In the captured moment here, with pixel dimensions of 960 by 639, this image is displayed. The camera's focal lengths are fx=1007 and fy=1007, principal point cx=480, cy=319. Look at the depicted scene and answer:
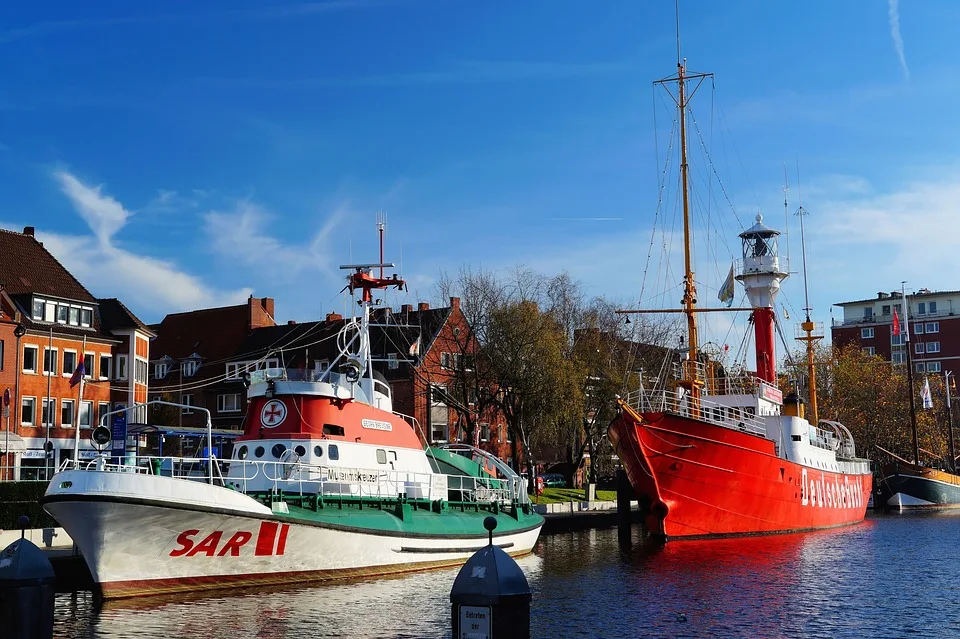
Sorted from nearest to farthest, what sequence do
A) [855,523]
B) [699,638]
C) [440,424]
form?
[699,638]
[855,523]
[440,424]

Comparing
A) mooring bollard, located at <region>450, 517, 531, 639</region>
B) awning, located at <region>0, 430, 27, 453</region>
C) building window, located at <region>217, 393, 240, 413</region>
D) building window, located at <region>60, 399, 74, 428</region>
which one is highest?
building window, located at <region>217, 393, 240, 413</region>

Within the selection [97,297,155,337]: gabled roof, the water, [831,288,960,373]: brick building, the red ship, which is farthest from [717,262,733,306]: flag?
[831,288,960,373]: brick building

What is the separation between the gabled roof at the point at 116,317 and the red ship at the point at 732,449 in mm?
33613

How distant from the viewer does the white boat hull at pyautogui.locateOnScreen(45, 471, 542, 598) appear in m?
23.6

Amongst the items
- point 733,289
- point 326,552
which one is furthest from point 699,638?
point 733,289

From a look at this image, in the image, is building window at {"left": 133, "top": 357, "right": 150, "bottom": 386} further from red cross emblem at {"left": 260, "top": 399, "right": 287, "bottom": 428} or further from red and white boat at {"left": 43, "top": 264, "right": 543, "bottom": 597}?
red cross emblem at {"left": 260, "top": 399, "right": 287, "bottom": 428}

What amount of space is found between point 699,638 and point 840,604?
20.2 feet

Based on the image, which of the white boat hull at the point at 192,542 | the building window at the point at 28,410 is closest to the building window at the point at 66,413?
the building window at the point at 28,410

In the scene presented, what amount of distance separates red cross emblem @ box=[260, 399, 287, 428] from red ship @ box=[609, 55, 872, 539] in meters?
15.9

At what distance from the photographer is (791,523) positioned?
46.4 meters

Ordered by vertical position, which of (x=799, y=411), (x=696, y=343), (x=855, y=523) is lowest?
(x=855, y=523)

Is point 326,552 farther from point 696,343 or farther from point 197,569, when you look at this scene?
point 696,343

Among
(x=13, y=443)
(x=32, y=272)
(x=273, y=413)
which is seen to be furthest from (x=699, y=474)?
(x=32, y=272)

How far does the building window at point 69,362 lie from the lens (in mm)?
59312
